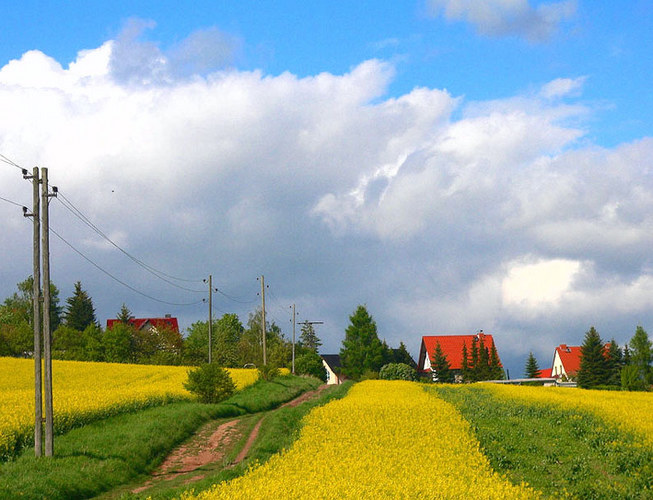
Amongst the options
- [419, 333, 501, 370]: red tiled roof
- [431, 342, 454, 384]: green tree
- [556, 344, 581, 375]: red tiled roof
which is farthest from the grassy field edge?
[556, 344, 581, 375]: red tiled roof

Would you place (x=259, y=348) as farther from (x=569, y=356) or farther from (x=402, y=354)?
(x=569, y=356)

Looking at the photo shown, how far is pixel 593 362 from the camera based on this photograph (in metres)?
80.8

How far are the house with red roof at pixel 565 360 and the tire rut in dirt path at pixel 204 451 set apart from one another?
95.5 metres

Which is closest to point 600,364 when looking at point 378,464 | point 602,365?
point 602,365

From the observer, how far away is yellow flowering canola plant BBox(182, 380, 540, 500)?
596 inches

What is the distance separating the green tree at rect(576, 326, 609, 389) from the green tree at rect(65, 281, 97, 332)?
74.1 m

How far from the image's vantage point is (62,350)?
8325cm

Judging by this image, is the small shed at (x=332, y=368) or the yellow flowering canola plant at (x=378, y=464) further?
the small shed at (x=332, y=368)

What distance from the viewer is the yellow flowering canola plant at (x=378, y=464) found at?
15141 mm

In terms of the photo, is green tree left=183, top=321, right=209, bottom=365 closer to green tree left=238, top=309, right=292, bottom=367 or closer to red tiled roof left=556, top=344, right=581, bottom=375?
green tree left=238, top=309, right=292, bottom=367

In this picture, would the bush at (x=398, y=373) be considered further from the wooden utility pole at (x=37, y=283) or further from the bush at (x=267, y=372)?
the wooden utility pole at (x=37, y=283)

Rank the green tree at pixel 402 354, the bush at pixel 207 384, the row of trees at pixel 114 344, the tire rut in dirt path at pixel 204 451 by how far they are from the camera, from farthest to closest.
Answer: the green tree at pixel 402 354 → the row of trees at pixel 114 344 → the bush at pixel 207 384 → the tire rut in dirt path at pixel 204 451

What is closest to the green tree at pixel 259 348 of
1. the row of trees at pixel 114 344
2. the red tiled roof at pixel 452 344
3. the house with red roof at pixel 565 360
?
the row of trees at pixel 114 344

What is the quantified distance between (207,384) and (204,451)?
1370 centimetres
